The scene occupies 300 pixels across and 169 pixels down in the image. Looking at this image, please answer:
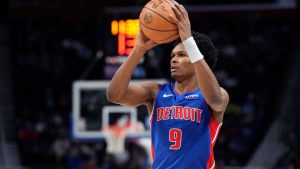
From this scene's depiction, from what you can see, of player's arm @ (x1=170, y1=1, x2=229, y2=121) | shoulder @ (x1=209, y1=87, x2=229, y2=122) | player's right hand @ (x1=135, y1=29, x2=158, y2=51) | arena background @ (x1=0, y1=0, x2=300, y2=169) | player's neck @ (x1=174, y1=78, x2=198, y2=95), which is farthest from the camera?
arena background @ (x1=0, y1=0, x2=300, y2=169)

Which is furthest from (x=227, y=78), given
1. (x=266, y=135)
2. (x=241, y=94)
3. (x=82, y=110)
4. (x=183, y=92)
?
(x=183, y=92)

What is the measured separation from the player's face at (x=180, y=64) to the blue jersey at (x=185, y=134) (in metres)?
0.14

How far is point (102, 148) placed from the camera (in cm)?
1605

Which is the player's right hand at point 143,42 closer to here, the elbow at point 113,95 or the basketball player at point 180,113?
the basketball player at point 180,113

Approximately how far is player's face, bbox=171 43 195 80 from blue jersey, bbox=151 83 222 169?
0.45 feet

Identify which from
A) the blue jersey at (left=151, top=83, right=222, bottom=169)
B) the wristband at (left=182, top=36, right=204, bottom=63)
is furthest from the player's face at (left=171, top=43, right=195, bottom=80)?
the wristband at (left=182, top=36, right=204, bottom=63)

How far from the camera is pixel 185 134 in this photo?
15.5ft

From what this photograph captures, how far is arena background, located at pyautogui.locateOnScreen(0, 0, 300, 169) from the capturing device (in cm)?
1653

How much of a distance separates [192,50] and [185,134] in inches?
21.6

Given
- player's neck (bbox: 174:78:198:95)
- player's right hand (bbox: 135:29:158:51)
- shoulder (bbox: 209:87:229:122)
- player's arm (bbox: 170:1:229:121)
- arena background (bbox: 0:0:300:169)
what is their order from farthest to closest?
1. arena background (bbox: 0:0:300:169)
2. player's neck (bbox: 174:78:198:95)
3. player's right hand (bbox: 135:29:158:51)
4. shoulder (bbox: 209:87:229:122)
5. player's arm (bbox: 170:1:229:121)

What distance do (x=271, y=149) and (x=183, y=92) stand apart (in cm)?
1195

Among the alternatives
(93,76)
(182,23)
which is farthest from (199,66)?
(93,76)

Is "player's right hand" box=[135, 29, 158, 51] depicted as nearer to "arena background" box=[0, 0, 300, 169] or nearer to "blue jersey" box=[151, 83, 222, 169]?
"blue jersey" box=[151, 83, 222, 169]

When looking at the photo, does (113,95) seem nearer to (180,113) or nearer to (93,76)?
(180,113)
